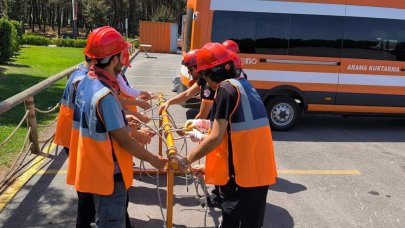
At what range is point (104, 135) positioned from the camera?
2709 millimetres

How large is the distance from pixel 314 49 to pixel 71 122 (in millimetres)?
5509

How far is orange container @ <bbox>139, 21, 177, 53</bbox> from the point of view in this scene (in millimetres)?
34562

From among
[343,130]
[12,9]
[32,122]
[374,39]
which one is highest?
[12,9]

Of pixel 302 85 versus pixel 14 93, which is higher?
pixel 302 85

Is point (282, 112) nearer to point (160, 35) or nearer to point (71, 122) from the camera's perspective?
point (71, 122)

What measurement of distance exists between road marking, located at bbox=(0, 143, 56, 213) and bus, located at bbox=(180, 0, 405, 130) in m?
3.63

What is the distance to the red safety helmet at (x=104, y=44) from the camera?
2706mm

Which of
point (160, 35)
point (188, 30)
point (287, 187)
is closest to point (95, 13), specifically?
point (160, 35)

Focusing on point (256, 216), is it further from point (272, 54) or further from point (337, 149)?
point (272, 54)

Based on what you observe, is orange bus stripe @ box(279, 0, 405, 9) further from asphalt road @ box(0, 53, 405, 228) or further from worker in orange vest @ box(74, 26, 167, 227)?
worker in orange vest @ box(74, 26, 167, 227)

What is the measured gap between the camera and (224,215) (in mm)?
3115

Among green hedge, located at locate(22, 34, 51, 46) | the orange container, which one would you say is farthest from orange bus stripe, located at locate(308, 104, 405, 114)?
green hedge, located at locate(22, 34, 51, 46)

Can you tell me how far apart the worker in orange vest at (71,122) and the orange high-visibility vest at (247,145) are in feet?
3.95

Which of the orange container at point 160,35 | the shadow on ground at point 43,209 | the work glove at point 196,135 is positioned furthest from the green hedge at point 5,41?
the work glove at point 196,135
